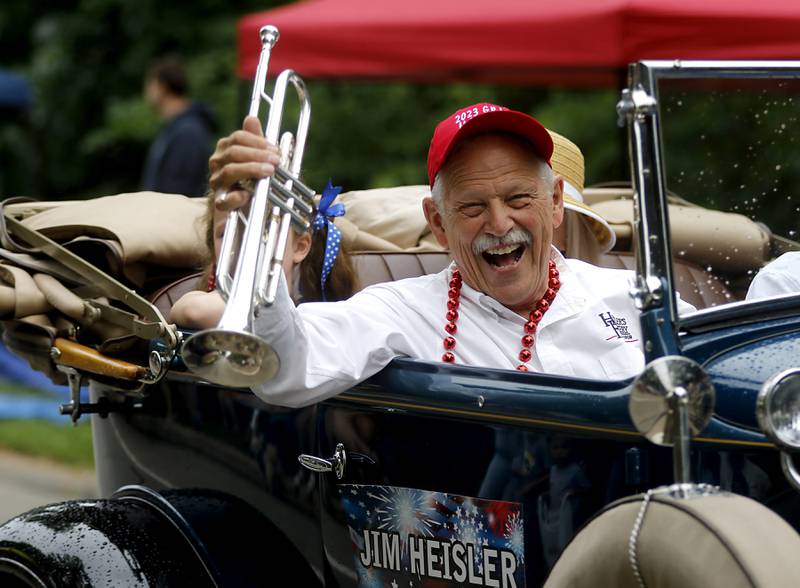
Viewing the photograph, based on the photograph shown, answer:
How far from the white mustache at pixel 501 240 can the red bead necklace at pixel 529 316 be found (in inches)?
3.7

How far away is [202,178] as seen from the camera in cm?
771

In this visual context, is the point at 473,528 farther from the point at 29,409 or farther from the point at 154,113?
the point at 154,113

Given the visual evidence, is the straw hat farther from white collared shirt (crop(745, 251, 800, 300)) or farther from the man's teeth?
white collared shirt (crop(745, 251, 800, 300))

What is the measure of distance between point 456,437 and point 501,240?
1.56 ft

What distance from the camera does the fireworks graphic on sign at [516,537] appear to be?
2.11 metres

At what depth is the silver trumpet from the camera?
188 centimetres

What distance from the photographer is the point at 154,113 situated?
11.2m

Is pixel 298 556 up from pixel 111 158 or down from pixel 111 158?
down

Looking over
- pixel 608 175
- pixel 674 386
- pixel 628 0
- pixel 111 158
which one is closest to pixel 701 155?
pixel 674 386

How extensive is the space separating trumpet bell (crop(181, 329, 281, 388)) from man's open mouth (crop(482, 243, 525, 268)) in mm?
735

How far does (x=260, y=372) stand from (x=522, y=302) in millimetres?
810

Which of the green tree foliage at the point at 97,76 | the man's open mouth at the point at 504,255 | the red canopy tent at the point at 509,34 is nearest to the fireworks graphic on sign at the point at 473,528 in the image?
the man's open mouth at the point at 504,255

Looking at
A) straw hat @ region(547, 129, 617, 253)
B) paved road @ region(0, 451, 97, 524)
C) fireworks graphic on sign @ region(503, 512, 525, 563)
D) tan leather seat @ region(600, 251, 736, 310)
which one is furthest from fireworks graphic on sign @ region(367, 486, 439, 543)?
paved road @ region(0, 451, 97, 524)

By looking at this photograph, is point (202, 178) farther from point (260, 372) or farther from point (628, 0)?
point (260, 372)
